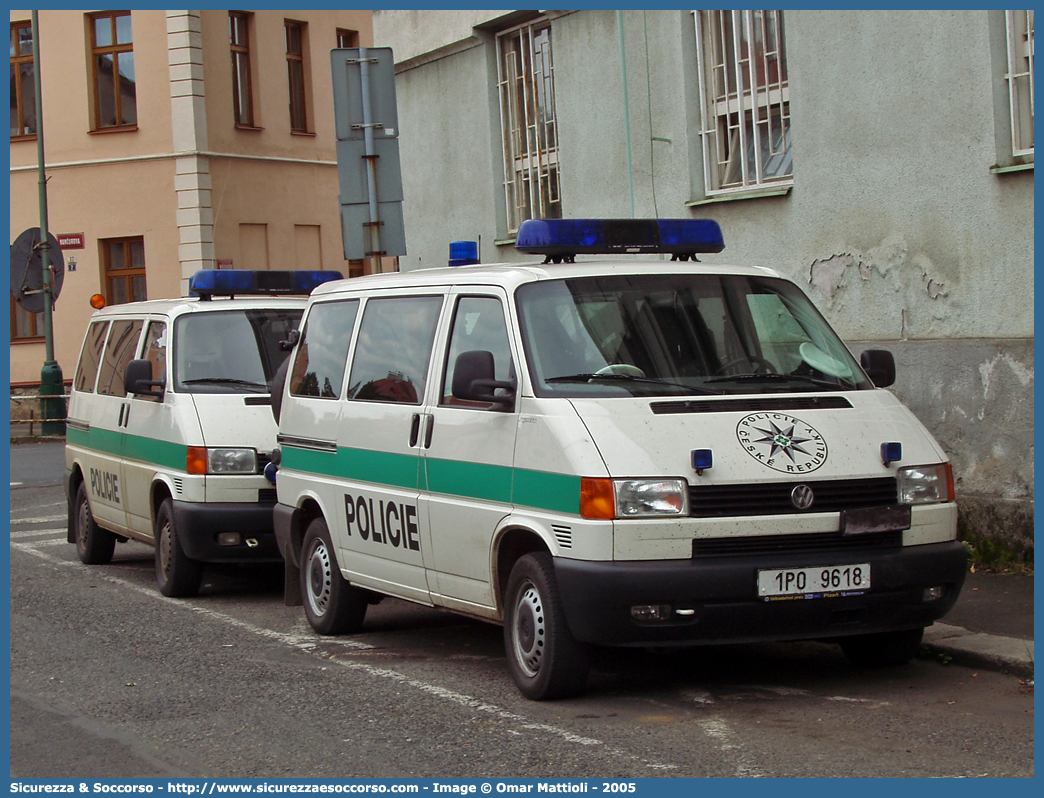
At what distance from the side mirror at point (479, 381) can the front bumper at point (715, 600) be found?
877 mm

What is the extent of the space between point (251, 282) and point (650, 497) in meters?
5.73

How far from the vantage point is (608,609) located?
635cm

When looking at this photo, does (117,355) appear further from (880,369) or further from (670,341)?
(880,369)

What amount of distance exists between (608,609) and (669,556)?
13.1 inches

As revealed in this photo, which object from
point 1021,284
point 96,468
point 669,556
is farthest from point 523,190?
point 669,556

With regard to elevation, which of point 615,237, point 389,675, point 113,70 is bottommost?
point 389,675

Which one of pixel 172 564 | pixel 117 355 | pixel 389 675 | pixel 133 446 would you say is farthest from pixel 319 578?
pixel 117 355

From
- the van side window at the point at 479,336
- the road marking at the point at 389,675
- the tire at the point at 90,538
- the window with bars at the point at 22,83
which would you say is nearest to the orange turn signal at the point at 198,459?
the road marking at the point at 389,675

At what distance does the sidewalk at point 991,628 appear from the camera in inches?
287

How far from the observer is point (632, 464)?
640 centimetres

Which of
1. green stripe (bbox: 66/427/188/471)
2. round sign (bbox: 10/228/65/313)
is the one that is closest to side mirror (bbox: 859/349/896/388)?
green stripe (bbox: 66/427/188/471)

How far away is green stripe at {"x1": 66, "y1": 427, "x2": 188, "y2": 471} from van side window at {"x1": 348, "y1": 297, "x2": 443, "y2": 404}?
2257 millimetres

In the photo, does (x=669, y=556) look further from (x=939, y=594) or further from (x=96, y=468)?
(x=96, y=468)

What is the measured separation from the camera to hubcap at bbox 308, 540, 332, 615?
8.87 metres
